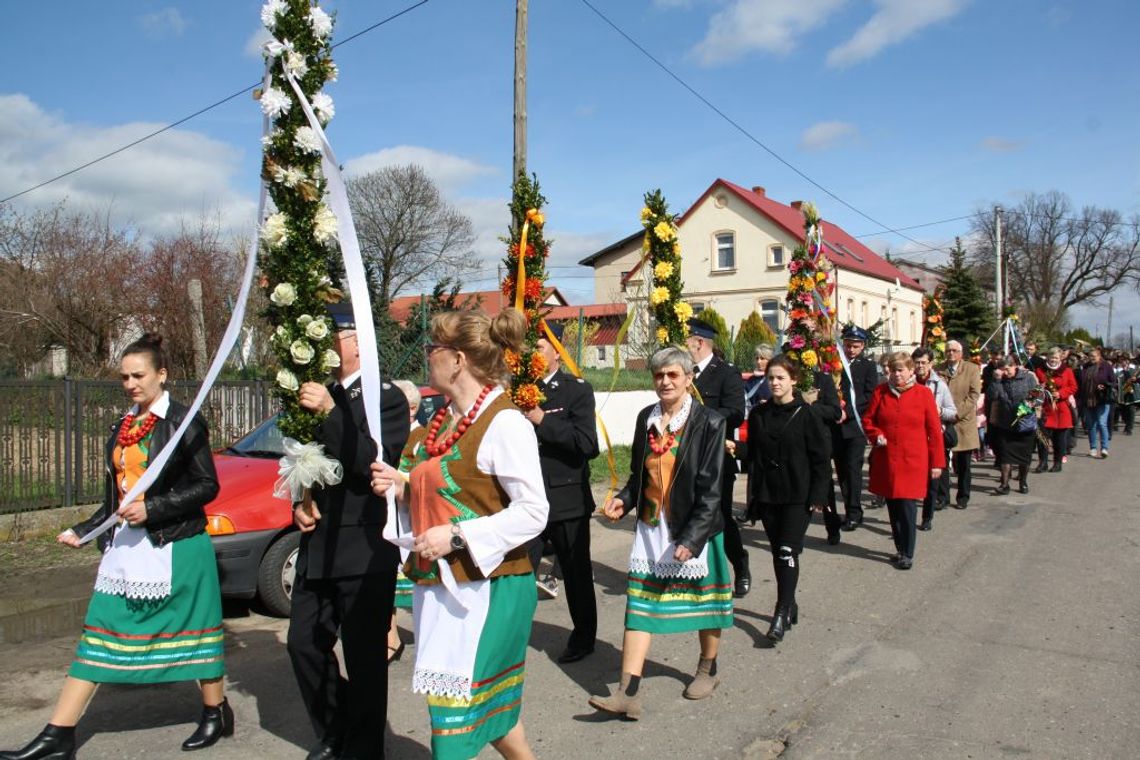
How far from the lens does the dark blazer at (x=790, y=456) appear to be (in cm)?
608

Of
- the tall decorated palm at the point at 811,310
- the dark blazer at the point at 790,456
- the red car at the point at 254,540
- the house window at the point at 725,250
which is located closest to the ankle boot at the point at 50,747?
the red car at the point at 254,540

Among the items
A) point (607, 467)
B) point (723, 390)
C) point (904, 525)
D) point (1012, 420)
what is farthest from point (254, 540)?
point (1012, 420)

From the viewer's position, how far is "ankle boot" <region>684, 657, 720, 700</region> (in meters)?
4.85

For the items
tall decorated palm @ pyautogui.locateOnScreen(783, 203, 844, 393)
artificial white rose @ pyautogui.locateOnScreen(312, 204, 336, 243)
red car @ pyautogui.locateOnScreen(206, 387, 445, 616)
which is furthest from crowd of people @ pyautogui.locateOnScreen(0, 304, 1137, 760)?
tall decorated palm @ pyautogui.locateOnScreen(783, 203, 844, 393)

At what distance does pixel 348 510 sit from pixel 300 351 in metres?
0.73

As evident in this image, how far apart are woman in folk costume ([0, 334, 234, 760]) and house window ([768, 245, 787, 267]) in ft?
141

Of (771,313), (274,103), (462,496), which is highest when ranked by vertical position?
(771,313)

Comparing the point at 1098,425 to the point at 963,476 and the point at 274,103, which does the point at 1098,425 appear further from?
the point at 274,103

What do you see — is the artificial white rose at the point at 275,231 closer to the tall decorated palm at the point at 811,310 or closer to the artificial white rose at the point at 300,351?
the artificial white rose at the point at 300,351

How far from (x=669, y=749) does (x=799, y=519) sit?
7.33 feet

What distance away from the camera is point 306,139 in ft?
12.4

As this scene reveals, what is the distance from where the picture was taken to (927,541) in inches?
353

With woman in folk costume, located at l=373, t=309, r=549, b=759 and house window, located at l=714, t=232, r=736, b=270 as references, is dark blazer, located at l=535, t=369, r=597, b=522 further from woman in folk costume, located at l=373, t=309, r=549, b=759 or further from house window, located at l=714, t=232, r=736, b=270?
house window, located at l=714, t=232, r=736, b=270

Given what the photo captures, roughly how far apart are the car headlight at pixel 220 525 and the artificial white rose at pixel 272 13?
3.70 metres
